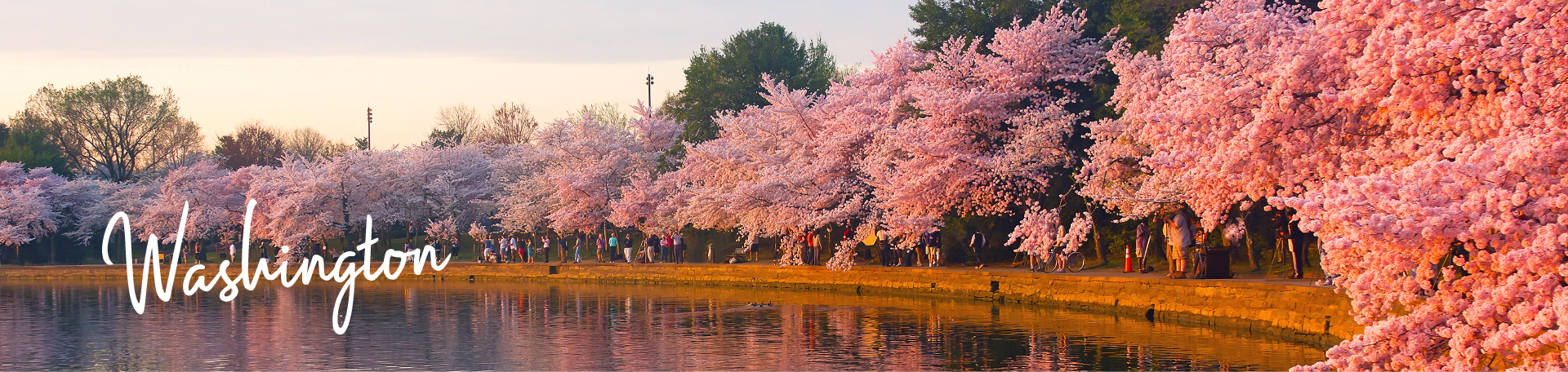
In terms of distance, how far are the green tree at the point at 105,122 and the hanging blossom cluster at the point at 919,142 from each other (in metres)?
55.8

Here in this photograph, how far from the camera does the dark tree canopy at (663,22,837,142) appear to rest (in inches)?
2923

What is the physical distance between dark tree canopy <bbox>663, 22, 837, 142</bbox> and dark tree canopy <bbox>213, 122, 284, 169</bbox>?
35.3 m

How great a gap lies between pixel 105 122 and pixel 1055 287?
75.9 m

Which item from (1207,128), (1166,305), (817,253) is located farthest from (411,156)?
(1207,128)

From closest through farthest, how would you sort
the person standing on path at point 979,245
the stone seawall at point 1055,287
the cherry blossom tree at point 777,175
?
the stone seawall at point 1055,287 → the person standing on path at point 979,245 → the cherry blossom tree at point 777,175

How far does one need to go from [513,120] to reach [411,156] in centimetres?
3318

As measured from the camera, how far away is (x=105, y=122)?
90188mm

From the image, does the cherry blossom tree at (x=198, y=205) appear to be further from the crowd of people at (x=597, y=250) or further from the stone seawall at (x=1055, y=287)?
the stone seawall at (x=1055, y=287)

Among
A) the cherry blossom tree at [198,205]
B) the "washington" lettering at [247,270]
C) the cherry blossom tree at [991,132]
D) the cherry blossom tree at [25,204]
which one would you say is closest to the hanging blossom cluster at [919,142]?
the cherry blossom tree at [991,132]

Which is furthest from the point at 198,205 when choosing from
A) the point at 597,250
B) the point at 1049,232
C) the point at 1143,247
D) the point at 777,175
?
the point at 1143,247

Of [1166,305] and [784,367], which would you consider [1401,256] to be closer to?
[784,367]

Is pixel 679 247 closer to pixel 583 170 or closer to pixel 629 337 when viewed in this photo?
pixel 583 170

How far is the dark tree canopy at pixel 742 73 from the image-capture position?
74.2 metres

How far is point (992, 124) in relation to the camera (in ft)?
129
